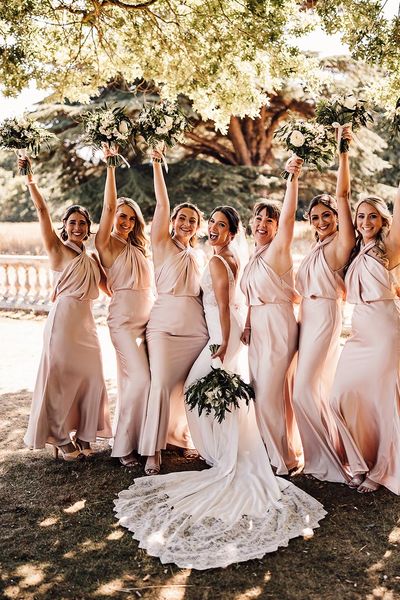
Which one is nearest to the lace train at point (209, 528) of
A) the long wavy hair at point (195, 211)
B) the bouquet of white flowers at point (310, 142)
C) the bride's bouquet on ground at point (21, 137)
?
the long wavy hair at point (195, 211)

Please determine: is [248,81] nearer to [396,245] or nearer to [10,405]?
[396,245]

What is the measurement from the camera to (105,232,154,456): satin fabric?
5504 millimetres

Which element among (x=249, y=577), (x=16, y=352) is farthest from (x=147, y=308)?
(x=16, y=352)

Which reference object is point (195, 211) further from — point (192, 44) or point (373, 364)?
point (192, 44)

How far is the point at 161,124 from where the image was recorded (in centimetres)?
568

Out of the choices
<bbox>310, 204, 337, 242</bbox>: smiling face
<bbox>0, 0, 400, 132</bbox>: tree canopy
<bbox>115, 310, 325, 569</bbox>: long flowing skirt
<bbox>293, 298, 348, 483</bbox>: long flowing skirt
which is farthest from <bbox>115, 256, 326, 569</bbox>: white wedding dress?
<bbox>0, 0, 400, 132</bbox>: tree canopy

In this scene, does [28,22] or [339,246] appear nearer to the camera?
[339,246]

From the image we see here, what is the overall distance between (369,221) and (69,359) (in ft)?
10.1

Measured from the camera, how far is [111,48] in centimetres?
855

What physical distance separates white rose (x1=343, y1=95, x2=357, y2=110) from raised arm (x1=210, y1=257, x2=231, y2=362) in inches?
70.4

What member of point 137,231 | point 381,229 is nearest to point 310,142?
point 381,229

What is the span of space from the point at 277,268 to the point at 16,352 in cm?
711

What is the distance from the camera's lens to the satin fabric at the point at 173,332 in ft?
17.8

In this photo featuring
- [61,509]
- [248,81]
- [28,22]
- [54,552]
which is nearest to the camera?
[54,552]
